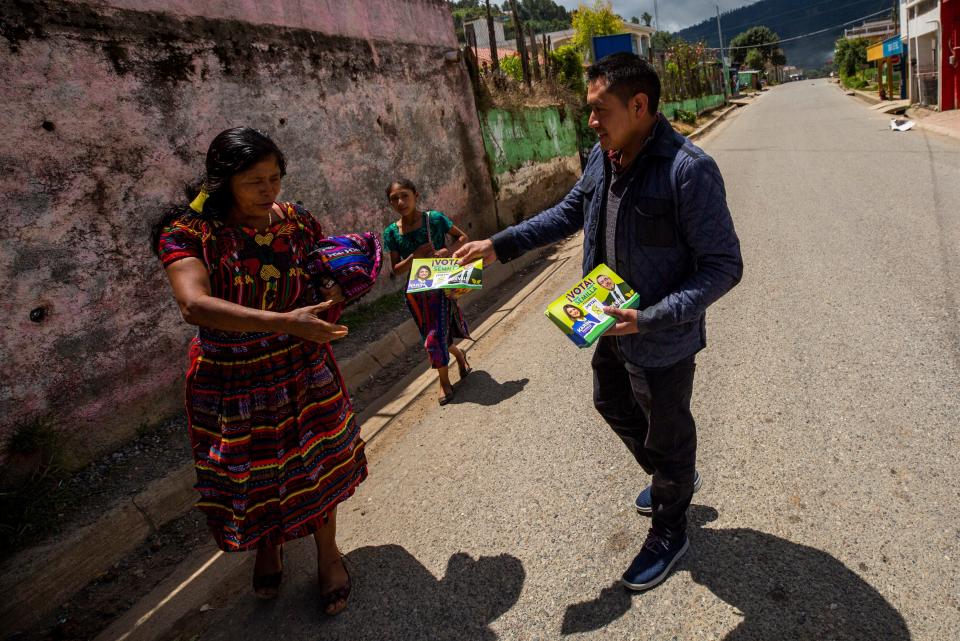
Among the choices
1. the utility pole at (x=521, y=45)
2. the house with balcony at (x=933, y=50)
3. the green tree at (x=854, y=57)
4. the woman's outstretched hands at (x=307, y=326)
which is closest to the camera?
the woman's outstretched hands at (x=307, y=326)

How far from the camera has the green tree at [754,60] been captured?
9331 cm

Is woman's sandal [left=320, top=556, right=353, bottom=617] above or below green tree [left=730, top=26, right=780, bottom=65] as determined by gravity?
below

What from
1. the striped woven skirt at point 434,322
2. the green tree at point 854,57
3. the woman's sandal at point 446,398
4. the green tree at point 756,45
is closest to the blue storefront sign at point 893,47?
the green tree at point 854,57

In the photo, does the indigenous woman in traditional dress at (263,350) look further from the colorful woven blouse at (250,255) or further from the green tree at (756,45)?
the green tree at (756,45)

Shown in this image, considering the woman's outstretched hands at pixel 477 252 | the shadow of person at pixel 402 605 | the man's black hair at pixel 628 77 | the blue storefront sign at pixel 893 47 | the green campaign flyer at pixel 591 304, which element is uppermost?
the blue storefront sign at pixel 893 47

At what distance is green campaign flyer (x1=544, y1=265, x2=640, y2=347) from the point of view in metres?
2.00

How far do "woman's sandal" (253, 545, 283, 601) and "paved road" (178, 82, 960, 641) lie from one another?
0.07 metres

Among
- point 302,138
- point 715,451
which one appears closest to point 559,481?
point 715,451

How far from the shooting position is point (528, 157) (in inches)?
433

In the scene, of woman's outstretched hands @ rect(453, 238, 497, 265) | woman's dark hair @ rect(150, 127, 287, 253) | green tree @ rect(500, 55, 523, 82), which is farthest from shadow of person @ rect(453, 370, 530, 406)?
green tree @ rect(500, 55, 523, 82)

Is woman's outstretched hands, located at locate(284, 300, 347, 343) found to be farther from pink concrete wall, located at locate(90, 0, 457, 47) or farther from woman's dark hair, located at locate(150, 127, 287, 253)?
pink concrete wall, located at locate(90, 0, 457, 47)

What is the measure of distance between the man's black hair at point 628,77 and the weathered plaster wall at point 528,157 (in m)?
7.74

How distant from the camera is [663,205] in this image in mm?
1973

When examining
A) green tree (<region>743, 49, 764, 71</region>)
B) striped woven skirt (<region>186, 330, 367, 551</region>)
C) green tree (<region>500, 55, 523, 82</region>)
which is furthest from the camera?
green tree (<region>743, 49, 764, 71</region>)
